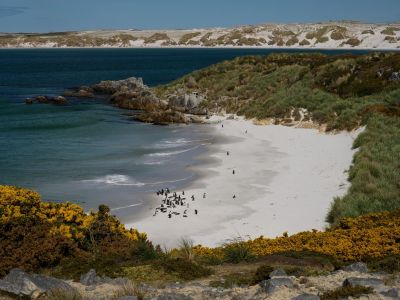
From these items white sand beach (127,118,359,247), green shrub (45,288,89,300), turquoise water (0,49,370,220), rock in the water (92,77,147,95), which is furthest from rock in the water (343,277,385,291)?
rock in the water (92,77,147,95)

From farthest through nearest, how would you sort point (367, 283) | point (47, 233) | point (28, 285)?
point (47, 233) → point (28, 285) → point (367, 283)

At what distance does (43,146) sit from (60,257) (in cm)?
2514

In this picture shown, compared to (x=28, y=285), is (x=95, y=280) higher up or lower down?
lower down

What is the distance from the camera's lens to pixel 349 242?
12.5 m

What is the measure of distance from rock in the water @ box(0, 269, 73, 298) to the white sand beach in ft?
27.5

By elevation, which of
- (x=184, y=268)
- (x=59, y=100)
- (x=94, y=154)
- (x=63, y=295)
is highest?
(x=63, y=295)

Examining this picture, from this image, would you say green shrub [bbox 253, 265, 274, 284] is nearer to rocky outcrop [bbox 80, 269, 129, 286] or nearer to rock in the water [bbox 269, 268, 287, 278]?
rock in the water [bbox 269, 268, 287, 278]

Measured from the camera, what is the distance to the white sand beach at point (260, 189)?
730 inches

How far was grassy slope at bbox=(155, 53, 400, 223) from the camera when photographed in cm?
2072

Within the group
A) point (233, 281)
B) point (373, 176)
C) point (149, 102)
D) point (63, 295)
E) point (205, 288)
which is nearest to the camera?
point (63, 295)

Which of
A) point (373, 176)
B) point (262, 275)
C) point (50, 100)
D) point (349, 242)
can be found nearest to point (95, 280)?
point (262, 275)

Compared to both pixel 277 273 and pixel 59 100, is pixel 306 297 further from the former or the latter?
pixel 59 100

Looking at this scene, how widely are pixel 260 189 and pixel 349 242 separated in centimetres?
1082

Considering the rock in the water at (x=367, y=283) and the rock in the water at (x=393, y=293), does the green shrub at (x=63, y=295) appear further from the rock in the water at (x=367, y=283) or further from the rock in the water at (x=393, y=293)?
the rock in the water at (x=393, y=293)
